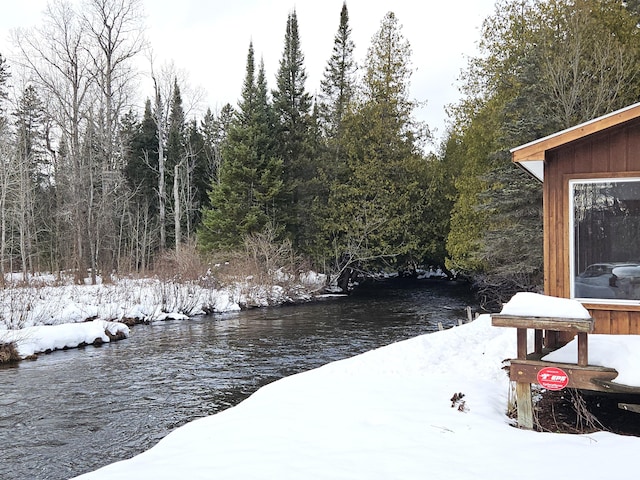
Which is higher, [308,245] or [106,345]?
[308,245]

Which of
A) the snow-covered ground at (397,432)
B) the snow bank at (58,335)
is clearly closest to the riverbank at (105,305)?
the snow bank at (58,335)

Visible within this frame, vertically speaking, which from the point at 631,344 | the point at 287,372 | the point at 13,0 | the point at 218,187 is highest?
the point at 13,0

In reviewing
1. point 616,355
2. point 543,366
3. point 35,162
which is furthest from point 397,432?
point 35,162

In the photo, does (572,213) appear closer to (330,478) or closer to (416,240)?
(330,478)

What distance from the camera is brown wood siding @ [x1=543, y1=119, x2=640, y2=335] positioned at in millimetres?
6570

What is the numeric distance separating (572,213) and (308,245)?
20.6 m

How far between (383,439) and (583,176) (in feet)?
15.0

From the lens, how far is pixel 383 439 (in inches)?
176

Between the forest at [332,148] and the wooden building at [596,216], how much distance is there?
30.5 ft

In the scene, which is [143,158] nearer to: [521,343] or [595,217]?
[595,217]

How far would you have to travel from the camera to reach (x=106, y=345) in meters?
12.3

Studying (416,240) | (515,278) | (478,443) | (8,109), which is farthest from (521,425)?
(8,109)

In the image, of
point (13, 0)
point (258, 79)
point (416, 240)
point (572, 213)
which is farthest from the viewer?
point (258, 79)

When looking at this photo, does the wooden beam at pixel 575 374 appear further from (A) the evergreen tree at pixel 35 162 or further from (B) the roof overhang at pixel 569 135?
(A) the evergreen tree at pixel 35 162
